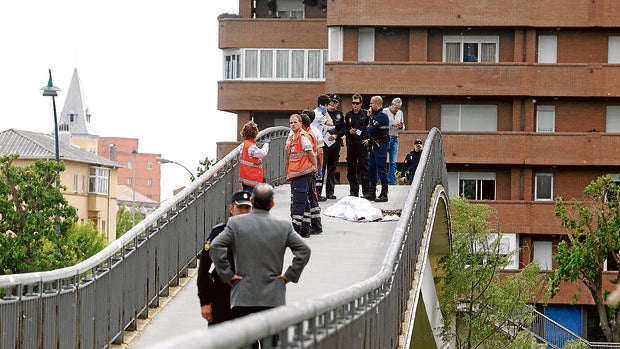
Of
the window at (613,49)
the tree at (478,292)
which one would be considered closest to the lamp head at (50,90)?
the tree at (478,292)

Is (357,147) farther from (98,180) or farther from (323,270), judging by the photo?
(98,180)

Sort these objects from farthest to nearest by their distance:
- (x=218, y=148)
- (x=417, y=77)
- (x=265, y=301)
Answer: (x=218, y=148) → (x=417, y=77) → (x=265, y=301)

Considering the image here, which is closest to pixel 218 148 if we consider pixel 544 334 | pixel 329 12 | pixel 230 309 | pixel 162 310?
pixel 329 12

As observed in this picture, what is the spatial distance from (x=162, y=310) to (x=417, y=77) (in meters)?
46.3

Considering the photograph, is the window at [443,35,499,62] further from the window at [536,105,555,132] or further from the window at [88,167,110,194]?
the window at [88,167,110,194]

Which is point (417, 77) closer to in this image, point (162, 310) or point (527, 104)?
point (527, 104)

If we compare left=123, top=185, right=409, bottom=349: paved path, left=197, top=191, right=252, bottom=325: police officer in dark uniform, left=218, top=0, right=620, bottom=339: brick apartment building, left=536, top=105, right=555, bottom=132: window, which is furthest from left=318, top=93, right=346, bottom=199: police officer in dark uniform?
left=536, top=105, right=555, bottom=132: window

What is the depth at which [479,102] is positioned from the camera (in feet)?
211

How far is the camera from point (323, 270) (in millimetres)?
19875

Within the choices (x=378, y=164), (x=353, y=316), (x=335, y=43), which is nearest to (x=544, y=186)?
(x=335, y=43)

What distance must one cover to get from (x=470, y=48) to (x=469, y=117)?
8.98 ft

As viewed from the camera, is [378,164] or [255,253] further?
[378,164]

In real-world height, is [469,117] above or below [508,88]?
below

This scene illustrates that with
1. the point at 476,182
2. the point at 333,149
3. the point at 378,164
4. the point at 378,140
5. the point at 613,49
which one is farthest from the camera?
the point at 476,182
